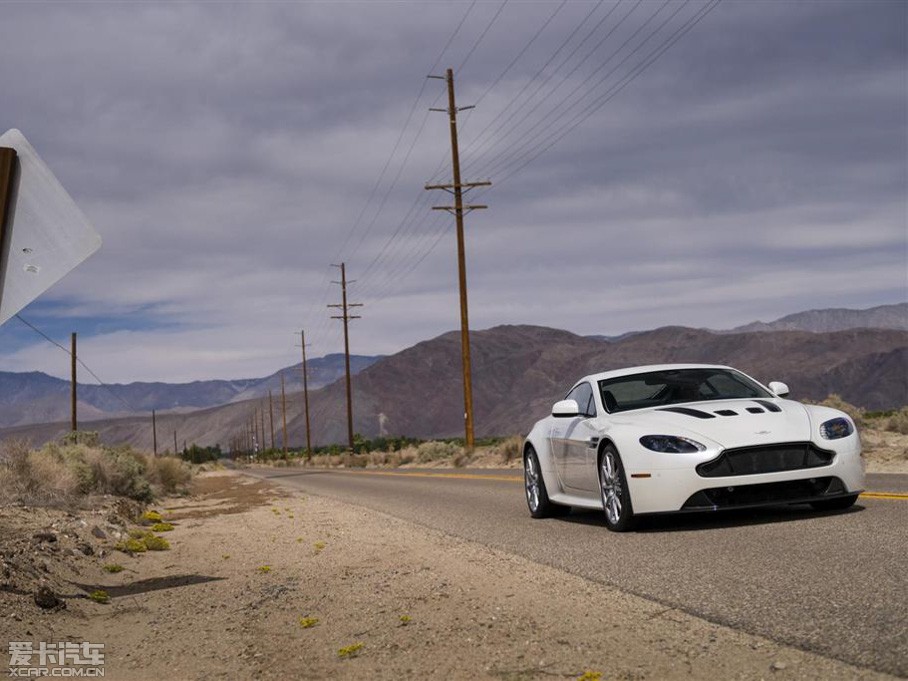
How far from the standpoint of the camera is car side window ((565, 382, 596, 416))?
10484mm

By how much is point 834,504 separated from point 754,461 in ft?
4.36

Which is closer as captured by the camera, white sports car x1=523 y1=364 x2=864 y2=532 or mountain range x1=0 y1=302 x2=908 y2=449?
white sports car x1=523 y1=364 x2=864 y2=532

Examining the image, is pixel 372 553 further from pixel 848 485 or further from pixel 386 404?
pixel 386 404

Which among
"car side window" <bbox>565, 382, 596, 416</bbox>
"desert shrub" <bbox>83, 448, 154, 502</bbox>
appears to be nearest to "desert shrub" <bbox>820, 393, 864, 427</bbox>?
"car side window" <bbox>565, 382, 596, 416</bbox>

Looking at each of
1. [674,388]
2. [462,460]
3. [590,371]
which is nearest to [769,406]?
[674,388]

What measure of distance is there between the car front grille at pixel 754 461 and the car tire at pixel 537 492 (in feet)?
10.1

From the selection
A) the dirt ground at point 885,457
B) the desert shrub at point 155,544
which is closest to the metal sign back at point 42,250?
the desert shrub at point 155,544

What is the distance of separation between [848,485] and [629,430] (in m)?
1.85

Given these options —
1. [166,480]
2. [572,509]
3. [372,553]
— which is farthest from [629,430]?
[166,480]

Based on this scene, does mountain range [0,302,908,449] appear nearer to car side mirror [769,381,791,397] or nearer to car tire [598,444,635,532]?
car side mirror [769,381,791,397]

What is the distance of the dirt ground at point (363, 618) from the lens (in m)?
4.89

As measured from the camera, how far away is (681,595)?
6227mm

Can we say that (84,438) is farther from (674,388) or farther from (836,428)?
(836,428)

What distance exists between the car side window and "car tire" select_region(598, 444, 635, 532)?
910 mm
